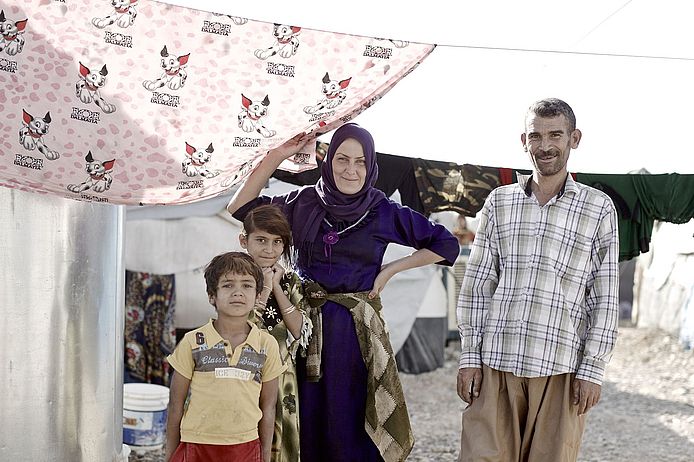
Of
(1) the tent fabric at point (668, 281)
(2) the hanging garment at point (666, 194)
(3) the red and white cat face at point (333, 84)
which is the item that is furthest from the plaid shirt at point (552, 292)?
(1) the tent fabric at point (668, 281)

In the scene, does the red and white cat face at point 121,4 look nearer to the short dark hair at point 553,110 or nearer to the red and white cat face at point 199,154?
the red and white cat face at point 199,154

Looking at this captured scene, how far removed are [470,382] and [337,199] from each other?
0.80 meters

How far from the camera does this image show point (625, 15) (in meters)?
3.29

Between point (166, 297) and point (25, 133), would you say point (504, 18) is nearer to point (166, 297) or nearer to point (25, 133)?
point (25, 133)

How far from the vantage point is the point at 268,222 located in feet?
9.11

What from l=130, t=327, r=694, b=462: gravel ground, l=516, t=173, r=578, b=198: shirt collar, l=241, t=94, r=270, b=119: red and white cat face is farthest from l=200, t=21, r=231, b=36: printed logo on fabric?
l=130, t=327, r=694, b=462: gravel ground

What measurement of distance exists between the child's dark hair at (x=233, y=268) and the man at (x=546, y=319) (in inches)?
31.1

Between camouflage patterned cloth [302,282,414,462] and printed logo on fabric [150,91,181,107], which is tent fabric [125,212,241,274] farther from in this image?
printed logo on fabric [150,91,181,107]

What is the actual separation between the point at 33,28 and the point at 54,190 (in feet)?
1.68

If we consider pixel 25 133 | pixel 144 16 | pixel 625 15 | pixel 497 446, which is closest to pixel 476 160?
pixel 625 15

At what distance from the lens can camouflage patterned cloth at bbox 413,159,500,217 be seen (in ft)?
13.8

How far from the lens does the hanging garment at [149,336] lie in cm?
603

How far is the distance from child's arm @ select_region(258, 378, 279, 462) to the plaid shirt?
0.69 metres

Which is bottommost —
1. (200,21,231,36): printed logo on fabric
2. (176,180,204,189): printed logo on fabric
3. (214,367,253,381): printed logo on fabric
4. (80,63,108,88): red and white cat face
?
(214,367,253,381): printed logo on fabric
